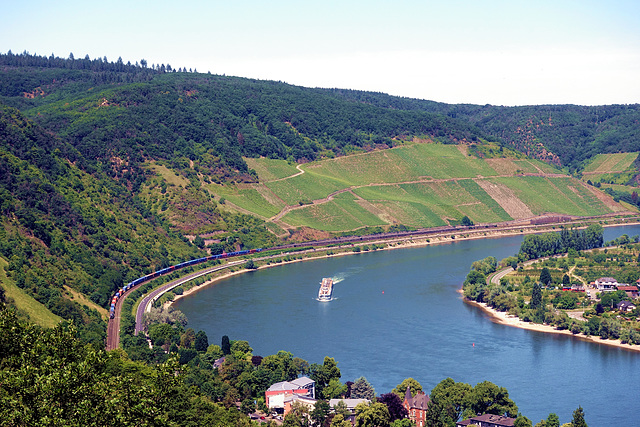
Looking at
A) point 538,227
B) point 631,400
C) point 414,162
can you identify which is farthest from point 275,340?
point 414,162

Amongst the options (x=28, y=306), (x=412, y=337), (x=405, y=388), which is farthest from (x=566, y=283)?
(x=28, y=306)

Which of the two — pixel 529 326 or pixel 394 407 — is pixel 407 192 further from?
pixel 394 407

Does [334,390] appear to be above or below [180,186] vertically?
below

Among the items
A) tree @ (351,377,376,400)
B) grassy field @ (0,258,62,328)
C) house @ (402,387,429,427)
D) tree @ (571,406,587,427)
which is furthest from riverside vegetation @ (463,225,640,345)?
grassy field @ (0,258,62,328)

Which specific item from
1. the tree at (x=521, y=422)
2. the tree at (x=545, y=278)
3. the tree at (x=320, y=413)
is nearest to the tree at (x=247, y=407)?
the tree at (x=320, y=413)

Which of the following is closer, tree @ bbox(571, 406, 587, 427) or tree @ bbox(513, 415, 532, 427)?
tree @ bbox(571, 406, 587, 427)

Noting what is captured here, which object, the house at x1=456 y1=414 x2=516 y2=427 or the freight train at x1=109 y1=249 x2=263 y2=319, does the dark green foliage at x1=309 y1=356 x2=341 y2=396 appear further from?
the freight train at x1=109 y1=249 x2=263 y2=319

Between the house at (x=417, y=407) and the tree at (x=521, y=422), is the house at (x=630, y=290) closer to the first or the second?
the tree at (x=521, y=422)
